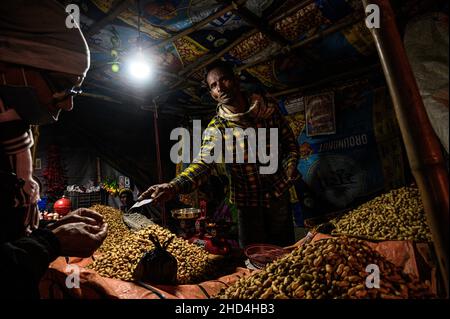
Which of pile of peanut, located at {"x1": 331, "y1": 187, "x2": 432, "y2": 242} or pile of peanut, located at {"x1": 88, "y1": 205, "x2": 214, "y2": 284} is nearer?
pile of peanut, located at {"x1": 331, "y1": 187, "x2": 432, "y2": 242}

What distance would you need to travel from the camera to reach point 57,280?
1.94 meters

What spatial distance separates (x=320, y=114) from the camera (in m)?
4.82

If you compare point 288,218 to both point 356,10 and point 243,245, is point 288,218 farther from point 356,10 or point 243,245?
point 356,10

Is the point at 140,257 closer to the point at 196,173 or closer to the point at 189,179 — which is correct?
the point at 189,179

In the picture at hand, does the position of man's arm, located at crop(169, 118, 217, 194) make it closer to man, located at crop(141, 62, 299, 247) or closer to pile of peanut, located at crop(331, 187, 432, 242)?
man, located at crop(141, 62, 299, 247)

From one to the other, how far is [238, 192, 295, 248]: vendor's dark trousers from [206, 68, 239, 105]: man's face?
1.50 m

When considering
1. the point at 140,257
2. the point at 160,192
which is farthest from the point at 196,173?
the point at 140,257

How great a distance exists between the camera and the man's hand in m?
2.30

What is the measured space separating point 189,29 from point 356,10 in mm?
2129

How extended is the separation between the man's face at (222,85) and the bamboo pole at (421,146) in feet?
7.08

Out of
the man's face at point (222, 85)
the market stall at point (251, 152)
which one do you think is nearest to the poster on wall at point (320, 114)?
the market stall at point (251, 152)

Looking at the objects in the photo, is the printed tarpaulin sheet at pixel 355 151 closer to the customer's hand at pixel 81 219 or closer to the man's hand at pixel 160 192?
the man's hand at pixel 160 192

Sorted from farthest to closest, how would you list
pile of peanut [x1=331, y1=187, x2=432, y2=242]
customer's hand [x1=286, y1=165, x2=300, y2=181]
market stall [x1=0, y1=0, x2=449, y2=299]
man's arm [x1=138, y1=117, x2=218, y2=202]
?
customer's hand [x1=286, y1=165, x2=300, y2=181]
man's arm [x1=138, y1=117, x2=218, y2=202]
pile of peanut [x1=331, y1=187, x2=432, y2=242]
market stall [x1=0, y1=0, x2=449, y2=299]

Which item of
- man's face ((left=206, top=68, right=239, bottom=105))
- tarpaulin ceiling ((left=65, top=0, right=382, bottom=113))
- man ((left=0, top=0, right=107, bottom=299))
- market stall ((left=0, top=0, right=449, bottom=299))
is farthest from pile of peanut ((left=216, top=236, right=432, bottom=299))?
tarpaulin ceiling ((left=65, top=0, right=382, bottom=113))
